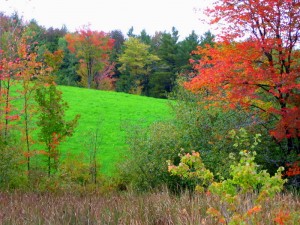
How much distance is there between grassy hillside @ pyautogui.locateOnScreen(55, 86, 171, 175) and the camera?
63.9 feet

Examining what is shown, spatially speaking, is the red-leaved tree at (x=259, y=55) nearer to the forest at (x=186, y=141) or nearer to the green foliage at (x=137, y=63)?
the forest at (x=186, y=141)

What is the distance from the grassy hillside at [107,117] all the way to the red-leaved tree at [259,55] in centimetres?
636

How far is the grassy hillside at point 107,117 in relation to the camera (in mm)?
19469

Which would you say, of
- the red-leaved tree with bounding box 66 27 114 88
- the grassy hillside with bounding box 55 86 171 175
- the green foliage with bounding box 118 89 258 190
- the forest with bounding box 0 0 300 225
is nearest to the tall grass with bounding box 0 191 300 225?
the forest with bounding box 0 0 300 225

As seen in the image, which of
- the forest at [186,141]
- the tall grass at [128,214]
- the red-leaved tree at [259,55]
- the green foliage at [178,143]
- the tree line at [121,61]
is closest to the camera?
the tall grass at [128,214]

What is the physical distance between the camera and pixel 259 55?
419 inches

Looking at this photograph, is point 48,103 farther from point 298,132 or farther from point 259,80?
point 298,132

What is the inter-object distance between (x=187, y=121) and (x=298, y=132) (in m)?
4.31

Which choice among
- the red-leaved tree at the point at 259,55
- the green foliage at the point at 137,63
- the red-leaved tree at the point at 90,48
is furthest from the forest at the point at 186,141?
the green foliage at the point at 137,63

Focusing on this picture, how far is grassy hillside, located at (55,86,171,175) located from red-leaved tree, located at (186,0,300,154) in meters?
6.36

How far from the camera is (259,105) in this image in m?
11.8

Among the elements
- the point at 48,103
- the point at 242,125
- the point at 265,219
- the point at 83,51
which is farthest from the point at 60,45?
the point at 265,219

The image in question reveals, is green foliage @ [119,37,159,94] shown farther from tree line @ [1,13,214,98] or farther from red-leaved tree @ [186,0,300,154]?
red-leaved tree @ [186,0,300,154]

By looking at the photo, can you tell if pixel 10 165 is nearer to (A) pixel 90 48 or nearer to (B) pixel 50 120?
(B) pixel 50 120
